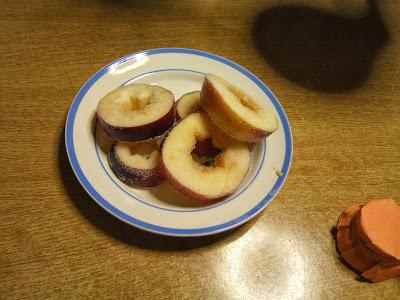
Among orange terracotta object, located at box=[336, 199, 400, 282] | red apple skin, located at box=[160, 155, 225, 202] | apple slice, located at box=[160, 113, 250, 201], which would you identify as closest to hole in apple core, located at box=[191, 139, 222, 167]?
apple slice, located at box=[160, 113, 250, 201]

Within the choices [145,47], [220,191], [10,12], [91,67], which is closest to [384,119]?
[220,191]

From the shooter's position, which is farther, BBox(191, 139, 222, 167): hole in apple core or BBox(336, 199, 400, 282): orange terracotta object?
BBox(191, 139, 222, 167): hole in apple core

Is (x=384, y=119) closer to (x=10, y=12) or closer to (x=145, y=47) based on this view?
(x=145, y=47)

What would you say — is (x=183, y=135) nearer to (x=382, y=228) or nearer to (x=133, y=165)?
(x=133, y=165)

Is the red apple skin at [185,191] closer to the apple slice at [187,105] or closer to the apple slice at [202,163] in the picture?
the apple slice at [202,163]

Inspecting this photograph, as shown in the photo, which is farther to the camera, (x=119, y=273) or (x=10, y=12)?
(x=10, y=12)

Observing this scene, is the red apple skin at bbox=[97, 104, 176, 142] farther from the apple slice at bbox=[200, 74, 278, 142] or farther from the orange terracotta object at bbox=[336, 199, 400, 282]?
the orange terracotta object at bbox=[336, 199, 400, 282]

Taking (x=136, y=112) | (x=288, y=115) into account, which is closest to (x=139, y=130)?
(x=136, y=112)
